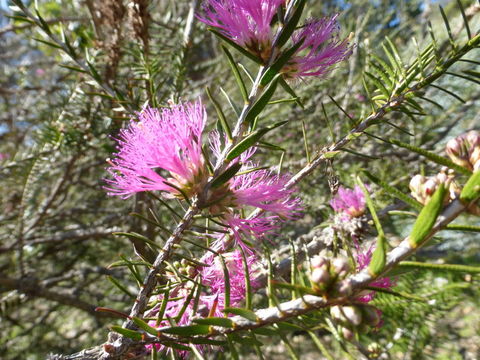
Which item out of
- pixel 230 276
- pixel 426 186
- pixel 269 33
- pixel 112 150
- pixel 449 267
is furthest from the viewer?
pixel 112 150

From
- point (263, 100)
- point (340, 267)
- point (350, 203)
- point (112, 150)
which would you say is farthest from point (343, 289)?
point (112, 150)

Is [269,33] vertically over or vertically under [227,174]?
over

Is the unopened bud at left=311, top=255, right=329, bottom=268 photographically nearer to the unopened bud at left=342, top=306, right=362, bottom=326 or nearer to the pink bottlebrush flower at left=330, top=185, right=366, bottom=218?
the unopened bud at left=342, top=306, right=362, bottom=326

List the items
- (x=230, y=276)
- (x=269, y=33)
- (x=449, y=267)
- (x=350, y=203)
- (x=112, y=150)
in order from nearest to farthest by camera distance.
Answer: (x=449, y=267)
(x=269, y=33)
(x=230, y=276)
(x=350, y=203)
(x=112, y=150)

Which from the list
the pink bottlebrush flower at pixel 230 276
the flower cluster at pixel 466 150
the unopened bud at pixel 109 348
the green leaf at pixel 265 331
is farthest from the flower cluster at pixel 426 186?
the unopened bud at pixel 109 348

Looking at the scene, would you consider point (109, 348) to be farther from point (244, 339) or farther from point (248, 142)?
point (248, 142)

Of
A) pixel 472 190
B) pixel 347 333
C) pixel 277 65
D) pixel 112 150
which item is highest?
pixel 112 150

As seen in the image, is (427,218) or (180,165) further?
(180,165)

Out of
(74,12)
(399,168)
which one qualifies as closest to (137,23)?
(399,168)
